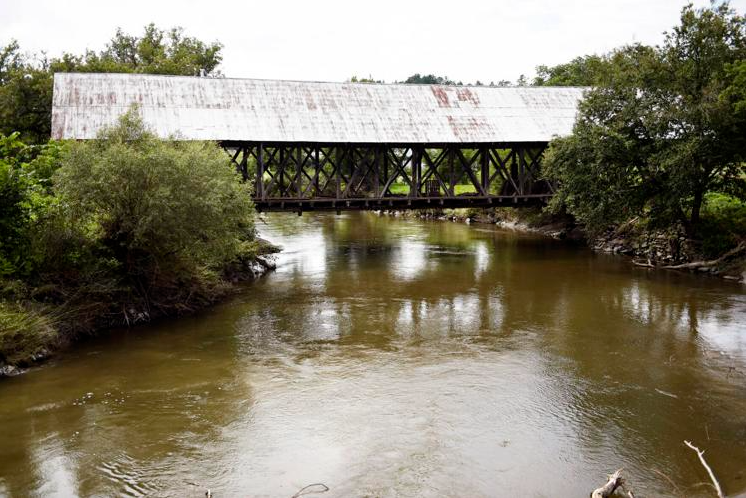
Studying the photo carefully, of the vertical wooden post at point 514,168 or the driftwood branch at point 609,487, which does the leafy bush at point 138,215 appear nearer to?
the driftwood branch at point 609,487

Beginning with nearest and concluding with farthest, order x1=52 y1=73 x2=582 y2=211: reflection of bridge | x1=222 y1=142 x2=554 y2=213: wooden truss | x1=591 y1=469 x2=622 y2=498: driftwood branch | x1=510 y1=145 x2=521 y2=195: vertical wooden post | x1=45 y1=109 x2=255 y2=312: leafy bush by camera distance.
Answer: x1=591 y1=469 x2=622 y2=498: driftwood branch < x1=45 y1=109 x2=255 y2=312: leafy bush < x1=52 y1=73 x2=582 y2=211: reflection of bridge < x1=222 y1=142 x2=554 y2=213: wooden truss < x1=510 y1=145 x2=521 y2=195: vertical wooden post

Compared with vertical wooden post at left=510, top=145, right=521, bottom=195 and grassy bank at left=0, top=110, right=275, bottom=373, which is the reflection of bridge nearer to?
vertical wooden post at left=510, top=145, right=521, bottom=195

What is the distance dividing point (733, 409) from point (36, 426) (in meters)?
11.0

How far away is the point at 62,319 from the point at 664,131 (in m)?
18.9

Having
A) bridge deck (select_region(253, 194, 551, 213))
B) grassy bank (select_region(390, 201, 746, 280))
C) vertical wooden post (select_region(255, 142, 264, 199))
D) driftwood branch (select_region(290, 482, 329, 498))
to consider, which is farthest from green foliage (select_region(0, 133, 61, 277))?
grassy bank (select_region(390, 201, 746, 280))

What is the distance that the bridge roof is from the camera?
23250 millimetres

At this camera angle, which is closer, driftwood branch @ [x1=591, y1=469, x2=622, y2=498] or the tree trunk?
driftwood branch @ [x1=591, y1=469, x2=622, y2=498]

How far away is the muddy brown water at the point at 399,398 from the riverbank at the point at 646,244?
2.31 metres

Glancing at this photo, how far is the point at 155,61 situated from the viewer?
37.7m

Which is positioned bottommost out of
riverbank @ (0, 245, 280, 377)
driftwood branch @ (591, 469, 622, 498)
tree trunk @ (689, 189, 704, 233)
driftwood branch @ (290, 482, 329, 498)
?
driftwood branch @ (290, 482, 329, 498)

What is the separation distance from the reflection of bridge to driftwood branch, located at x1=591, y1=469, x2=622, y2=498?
702 inches

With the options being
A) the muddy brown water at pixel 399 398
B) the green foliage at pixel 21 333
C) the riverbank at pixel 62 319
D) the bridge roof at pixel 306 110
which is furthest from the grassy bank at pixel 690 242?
the green foliage at pixel 21 333

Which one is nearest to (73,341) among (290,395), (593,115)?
(290,395)

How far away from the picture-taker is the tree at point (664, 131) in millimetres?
20062
